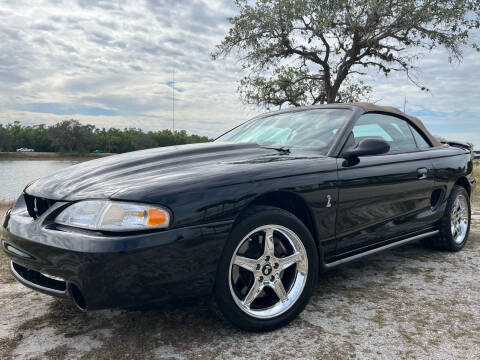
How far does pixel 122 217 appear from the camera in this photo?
1.91 metres

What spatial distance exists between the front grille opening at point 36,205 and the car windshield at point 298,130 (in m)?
1.67

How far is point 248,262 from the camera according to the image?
2.22 meters

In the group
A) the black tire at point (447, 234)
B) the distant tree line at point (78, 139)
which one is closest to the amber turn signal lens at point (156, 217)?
the black tire at point (447, 234)

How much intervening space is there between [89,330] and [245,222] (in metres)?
1.11

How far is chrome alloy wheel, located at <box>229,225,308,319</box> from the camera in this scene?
2236 millimetres

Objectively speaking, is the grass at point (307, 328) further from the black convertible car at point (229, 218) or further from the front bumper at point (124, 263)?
the front bumper at point (124, 263)

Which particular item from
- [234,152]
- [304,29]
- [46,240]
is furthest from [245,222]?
[304,29]

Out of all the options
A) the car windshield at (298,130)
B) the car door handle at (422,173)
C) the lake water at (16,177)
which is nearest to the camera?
the car windshield at (298,130)

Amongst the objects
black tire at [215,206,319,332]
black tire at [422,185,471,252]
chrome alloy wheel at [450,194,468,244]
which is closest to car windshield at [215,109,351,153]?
black tire at [215,206,319,332]

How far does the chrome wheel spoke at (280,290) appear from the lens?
2.34 m

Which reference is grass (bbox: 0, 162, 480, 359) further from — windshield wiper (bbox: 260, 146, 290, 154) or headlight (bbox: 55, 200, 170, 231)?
windshield wiper (bbox: 260, 146, 290, 154)

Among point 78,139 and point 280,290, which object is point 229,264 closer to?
point 280,290

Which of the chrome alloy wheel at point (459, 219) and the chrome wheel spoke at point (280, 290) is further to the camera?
the chrome alloy wheel at point (459, 219)

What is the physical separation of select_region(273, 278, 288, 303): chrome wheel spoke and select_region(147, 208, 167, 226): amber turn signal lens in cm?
82
